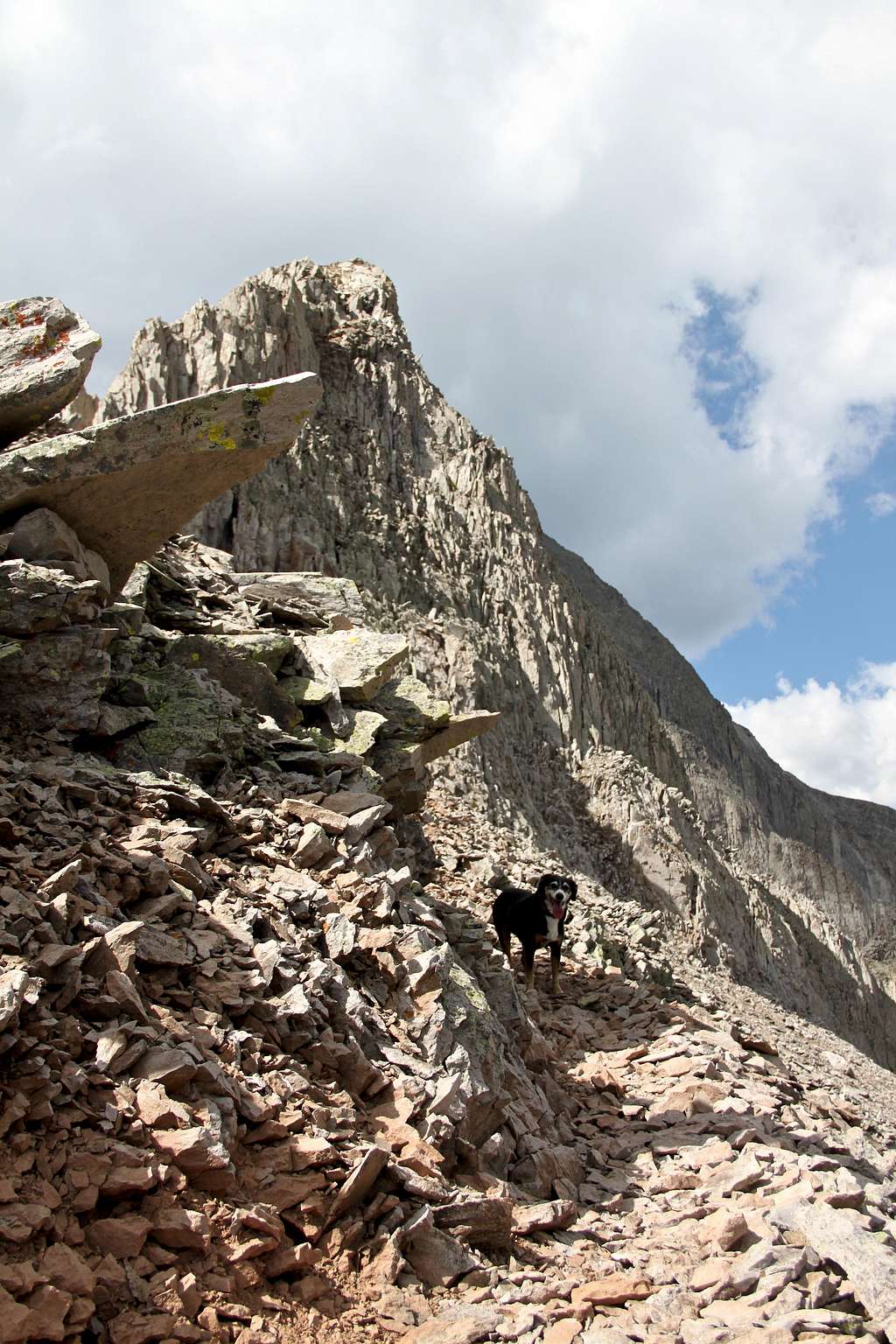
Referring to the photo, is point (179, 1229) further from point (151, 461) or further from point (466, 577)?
point (466, 577)

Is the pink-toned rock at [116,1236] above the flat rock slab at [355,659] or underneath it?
underneath

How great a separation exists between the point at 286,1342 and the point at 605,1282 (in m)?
1.85

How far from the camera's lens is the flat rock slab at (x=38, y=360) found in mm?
9375

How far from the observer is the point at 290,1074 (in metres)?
5.36

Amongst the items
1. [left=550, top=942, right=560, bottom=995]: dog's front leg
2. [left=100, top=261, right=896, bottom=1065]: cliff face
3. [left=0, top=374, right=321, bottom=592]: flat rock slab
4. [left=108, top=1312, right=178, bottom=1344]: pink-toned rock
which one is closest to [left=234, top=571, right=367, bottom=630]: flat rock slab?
[left=0, top=374, right=321, bottom=592]: flat rock slab

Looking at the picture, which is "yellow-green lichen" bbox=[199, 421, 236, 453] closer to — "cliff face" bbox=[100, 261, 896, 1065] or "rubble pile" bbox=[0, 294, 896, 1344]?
"rubble pile" bbox=[0, 294, 896, 1344]

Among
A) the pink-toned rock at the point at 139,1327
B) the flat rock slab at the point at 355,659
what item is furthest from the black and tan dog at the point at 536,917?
the pink-toned rock at the point at 139,1327

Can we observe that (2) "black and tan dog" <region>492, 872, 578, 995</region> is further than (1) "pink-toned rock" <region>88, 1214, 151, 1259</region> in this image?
Yes

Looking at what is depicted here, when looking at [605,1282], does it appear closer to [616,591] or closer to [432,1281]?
[432,1281]

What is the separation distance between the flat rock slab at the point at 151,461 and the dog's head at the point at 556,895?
19.8 ft

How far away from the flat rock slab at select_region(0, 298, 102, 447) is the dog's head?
310 inches

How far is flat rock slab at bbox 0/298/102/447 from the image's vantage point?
9.38 m

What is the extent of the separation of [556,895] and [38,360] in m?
8.55

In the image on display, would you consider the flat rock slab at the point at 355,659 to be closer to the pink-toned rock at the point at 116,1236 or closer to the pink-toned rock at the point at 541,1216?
the pink-toned rock at the point at 541,1216
